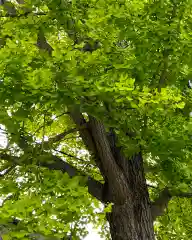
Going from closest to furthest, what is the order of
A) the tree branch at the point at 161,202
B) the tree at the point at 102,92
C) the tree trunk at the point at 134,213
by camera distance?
the tree at the point at 102,92
the tree trunk at the point at 134,213
the tree branch at the point at 161,202

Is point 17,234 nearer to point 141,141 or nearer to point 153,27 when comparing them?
point 141,141

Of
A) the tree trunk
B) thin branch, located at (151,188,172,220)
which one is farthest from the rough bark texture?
thin branch, located at (151,188,172,220)

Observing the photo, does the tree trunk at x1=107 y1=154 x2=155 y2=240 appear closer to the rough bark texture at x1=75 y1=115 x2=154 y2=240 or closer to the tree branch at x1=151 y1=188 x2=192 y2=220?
the rough bark texture at x1=75 y1=115 x2=154 y2=240

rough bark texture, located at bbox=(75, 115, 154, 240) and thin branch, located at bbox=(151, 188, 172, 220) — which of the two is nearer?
rough bark texture, located at bbox=(75, 115, 154, 240)

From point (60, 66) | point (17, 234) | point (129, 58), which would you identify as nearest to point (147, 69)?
point (129, 58)

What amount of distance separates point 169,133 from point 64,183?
151cm

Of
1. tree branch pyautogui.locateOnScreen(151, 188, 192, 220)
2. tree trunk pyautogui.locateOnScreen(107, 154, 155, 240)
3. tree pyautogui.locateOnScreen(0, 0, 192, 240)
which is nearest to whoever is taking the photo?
tree pyautogui.locateOnScreen(0, 0, 192, 240)

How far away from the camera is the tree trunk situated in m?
6.50

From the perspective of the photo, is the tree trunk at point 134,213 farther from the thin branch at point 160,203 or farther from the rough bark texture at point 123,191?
the thin branch at point 160,203

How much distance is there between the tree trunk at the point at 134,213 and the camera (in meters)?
6.50

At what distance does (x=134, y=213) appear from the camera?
6629 mm

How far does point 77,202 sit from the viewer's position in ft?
14.9

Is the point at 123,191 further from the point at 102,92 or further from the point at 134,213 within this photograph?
the point at 102,92

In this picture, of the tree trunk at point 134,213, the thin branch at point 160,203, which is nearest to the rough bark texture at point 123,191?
the tree trunk at point 134,213
